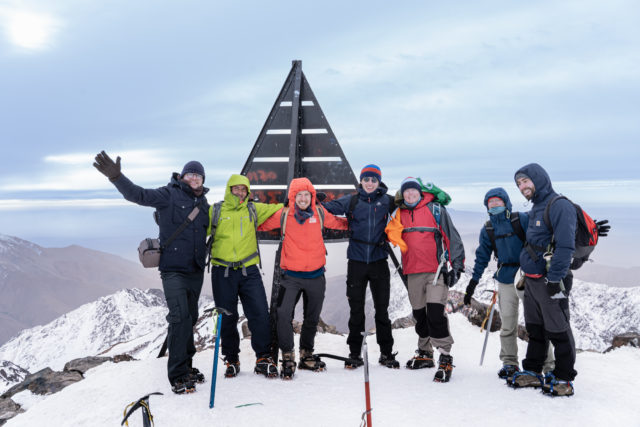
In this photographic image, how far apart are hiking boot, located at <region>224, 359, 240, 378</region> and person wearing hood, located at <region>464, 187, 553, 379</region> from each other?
4.04 metres

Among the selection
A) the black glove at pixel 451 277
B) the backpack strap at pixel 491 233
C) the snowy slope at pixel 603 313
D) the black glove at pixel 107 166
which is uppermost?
the black glove at pixel 107 166

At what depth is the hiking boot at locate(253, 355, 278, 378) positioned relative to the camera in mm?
5887

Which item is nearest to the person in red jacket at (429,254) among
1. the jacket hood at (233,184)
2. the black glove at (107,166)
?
the jacket hood at (233,184)

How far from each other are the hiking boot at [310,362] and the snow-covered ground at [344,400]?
0.46 feet

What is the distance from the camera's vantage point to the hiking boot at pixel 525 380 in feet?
17.7

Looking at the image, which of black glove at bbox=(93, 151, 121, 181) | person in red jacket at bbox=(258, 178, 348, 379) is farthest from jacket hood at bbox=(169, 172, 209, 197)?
person in red jacket at bbox=(258, 178, 348, 379)

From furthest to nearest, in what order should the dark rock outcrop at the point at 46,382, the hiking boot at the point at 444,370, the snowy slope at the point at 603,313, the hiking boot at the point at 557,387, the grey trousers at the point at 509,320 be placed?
the snowy slope at the point at 603,313, the dark rock outcrop at the point at 46,382, the grey trousers at the point at 509,320, the hiking boot at the point at 444,370, the hiking boot at the point at 557,387

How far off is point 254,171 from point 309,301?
104 inches

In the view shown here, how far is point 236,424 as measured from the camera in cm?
454

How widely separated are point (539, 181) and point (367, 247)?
2593mm

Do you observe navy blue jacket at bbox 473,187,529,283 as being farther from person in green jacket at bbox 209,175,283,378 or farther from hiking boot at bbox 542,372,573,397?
person in green jacket at bbox 209,175,283,378

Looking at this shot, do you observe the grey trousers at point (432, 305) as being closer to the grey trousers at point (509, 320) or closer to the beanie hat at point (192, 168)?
the grey trousers at point (509, 320)

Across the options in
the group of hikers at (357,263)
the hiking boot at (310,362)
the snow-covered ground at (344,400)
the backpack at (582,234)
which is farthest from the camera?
the hiking boot at (310,362)

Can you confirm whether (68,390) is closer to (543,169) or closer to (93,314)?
(543,169)
